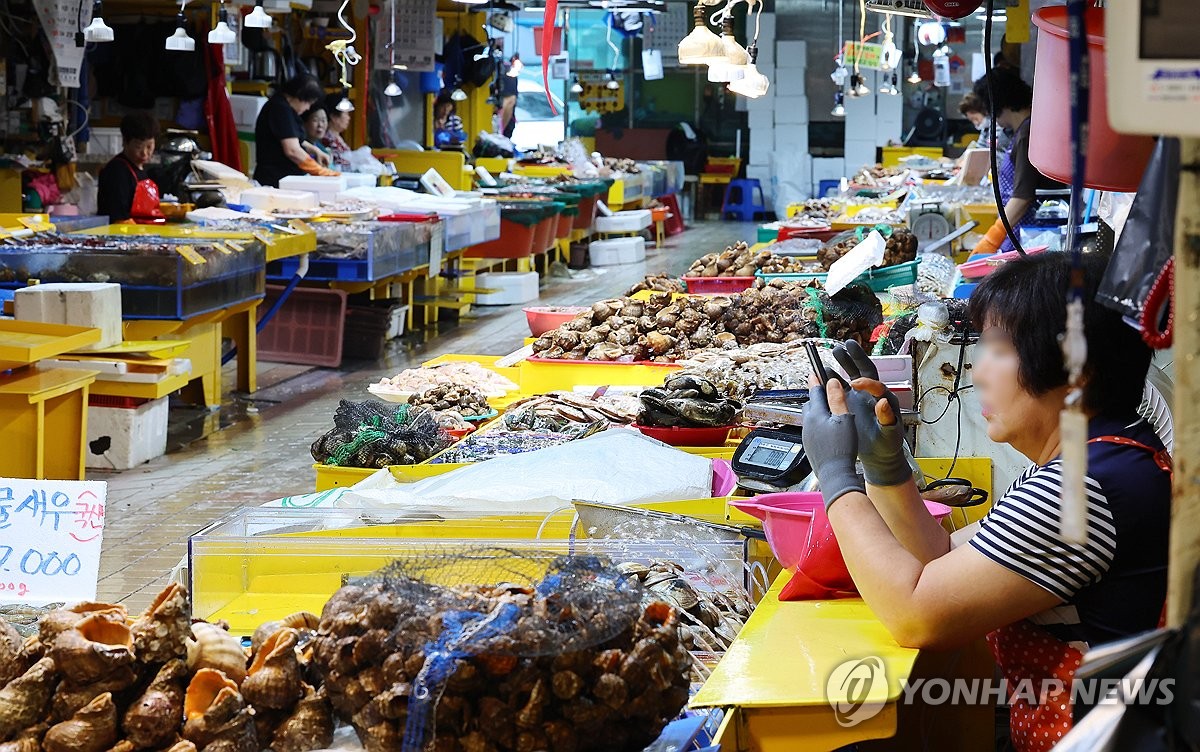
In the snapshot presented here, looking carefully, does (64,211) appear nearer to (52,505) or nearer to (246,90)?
(246,90)

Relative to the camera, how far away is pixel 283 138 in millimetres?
11562

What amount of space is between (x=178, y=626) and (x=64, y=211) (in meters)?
9.31

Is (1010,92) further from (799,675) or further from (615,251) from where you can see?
(615,251)

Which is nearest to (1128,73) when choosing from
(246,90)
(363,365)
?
(363,365)

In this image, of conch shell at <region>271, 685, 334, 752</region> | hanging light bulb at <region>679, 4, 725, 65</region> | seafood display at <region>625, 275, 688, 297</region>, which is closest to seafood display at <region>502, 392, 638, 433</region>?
hanging light bulb at <region>679, 4, 725, 65</region>

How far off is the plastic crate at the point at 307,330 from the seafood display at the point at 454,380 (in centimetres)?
412

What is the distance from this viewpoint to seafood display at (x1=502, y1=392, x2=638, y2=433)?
4660mm

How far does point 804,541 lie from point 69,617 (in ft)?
4.63

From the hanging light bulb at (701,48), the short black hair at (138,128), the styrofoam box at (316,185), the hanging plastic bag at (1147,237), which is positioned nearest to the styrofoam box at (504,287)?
the styrofoam box at (316,185)

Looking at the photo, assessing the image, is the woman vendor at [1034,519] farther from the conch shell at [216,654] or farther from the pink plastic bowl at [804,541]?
the conch shell at [216,654]

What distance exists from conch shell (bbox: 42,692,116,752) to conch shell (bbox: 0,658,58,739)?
0.16 ft

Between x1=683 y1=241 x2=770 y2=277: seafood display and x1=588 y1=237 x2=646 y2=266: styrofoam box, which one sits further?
x1=588 y1=237 x2=646 y2=266: styrofoam box

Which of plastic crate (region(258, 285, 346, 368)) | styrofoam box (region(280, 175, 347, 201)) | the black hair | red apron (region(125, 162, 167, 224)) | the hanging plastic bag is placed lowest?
plastic crate (region(258, 285, 346, 368))

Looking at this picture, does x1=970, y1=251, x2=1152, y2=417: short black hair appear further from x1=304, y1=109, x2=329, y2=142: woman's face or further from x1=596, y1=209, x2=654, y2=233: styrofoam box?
x1=596, y1=209, x2=654, y2=233: styrofoam box
